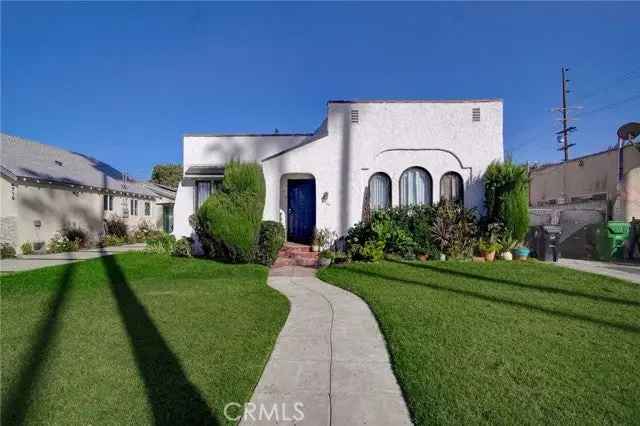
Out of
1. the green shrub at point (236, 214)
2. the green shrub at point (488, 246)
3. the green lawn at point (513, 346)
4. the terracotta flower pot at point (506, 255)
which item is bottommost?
the green lawn at point (513, 346)

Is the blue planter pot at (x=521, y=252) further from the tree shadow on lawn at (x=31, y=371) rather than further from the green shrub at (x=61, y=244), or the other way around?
the green shrub at (x=61, y=244)

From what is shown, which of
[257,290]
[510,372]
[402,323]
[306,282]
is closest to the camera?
[510,372]

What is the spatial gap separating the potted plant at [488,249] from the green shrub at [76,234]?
18070 millimetres

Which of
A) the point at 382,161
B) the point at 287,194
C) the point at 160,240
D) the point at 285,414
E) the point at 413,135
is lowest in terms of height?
the point at 285,414

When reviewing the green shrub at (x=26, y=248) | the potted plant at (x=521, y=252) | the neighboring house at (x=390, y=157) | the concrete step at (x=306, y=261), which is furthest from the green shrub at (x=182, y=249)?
the potted plant at (x=521, y=252)

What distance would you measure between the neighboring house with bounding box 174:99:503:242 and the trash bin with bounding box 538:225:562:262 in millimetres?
2070

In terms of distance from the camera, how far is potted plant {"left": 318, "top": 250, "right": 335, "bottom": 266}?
32.5 ft

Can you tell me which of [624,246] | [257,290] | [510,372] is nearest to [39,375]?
[257,290]

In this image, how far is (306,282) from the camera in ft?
26.4

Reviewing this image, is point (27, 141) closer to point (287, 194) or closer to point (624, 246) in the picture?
point (287, 194)

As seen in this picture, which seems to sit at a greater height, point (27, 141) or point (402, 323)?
point (27, 141)

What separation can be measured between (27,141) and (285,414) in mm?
23770

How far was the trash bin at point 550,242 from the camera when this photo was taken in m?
10.3

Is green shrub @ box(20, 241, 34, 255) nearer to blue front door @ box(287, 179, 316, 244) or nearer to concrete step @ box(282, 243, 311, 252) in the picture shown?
blue front door @ box(287, 179, 316, 244)
